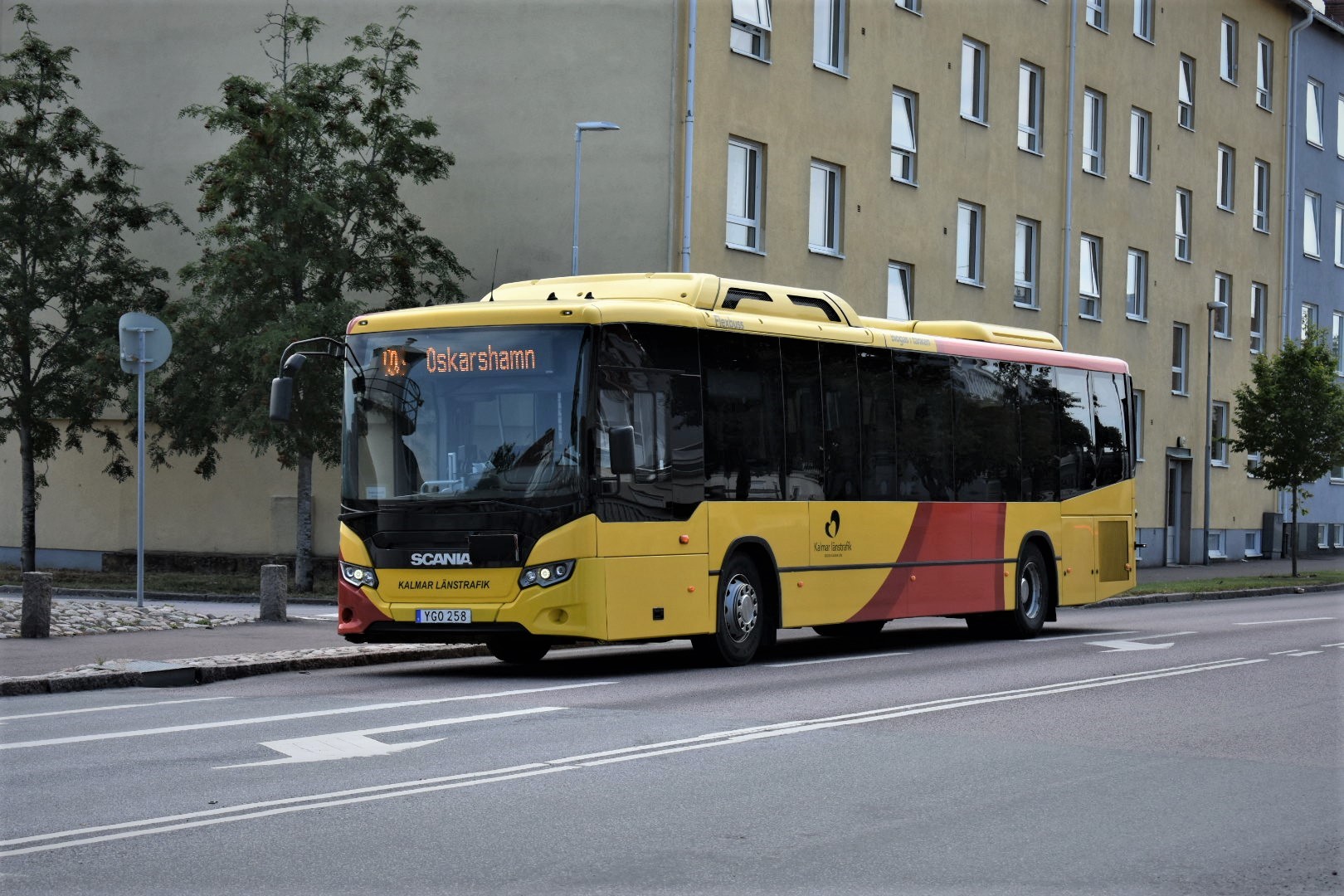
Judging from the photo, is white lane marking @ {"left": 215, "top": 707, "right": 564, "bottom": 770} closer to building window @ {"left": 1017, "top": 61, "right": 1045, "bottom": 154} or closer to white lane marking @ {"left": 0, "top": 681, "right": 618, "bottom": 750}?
white lane marking @ {"left": 0, "top": 681, "right": 618, "bottom": 750}

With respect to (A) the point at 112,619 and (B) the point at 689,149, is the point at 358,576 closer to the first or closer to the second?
(A) the point at 112,619

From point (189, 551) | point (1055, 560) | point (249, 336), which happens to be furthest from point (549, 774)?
point (189, 551)

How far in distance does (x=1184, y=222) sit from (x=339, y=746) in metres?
40.5

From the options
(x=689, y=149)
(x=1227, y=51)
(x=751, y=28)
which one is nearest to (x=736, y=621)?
(x=689, y=149)

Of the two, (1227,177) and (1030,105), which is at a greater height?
(1227,177)

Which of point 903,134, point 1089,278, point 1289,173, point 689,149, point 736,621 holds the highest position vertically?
point 1289,173

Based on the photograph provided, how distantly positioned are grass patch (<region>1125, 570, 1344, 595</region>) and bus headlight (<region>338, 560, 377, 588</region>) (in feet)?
60.3

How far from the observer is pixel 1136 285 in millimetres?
44344

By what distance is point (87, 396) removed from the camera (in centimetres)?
3114

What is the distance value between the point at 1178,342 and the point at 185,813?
42.0m

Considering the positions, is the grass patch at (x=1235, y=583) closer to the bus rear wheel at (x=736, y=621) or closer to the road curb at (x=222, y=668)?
the bus rear wheel at (x=736, y=621)

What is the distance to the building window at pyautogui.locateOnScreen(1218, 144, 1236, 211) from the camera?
48.5 m

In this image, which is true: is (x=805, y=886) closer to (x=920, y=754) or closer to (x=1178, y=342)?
(x=920, y=754)

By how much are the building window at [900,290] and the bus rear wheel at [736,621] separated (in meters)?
19.9
